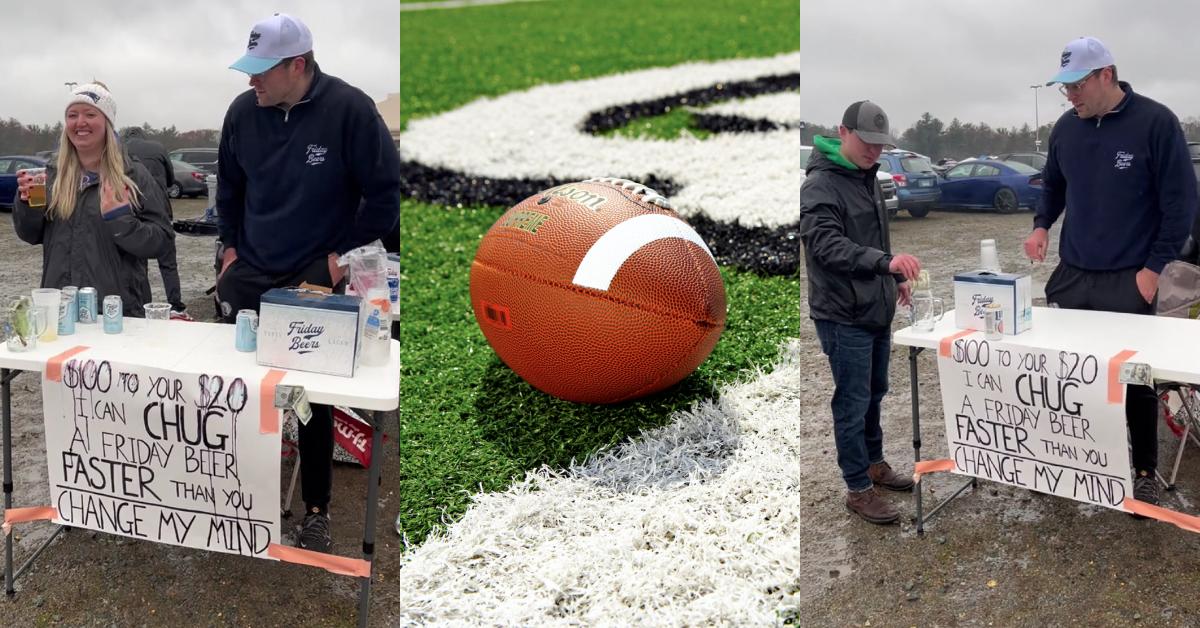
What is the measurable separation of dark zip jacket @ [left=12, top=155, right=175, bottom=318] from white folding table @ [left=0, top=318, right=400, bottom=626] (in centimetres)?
28

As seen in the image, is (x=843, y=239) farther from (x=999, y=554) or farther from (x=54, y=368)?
(x=54, y=368)

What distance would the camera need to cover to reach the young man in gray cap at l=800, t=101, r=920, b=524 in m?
3.95

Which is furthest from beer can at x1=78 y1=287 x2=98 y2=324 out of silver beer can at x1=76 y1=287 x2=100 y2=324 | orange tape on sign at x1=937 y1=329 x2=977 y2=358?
orange tape on sign at x1=937 y1=329 x2=977 y2=358

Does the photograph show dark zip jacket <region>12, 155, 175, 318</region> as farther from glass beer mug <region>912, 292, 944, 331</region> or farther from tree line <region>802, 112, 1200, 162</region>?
glass beer mug <region>912, 292, 944, 331</region>

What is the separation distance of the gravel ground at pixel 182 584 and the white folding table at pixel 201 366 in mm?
107

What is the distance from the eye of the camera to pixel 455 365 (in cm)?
548

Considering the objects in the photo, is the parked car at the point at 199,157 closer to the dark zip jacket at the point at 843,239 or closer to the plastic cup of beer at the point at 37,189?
the plastic cup of beer at the point at 37,189

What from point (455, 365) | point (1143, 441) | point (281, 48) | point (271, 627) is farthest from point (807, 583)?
point (281, 48)

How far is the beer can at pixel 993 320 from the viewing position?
156 inches

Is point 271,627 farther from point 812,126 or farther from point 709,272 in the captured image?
point 812,126

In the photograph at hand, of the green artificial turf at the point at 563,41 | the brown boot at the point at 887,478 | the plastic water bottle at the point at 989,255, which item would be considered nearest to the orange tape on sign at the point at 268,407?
the brown boot at the point at 887,478

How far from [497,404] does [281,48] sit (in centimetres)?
195

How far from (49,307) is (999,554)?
3.74 metres

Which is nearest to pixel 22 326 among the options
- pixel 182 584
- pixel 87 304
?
pixel 87 304
